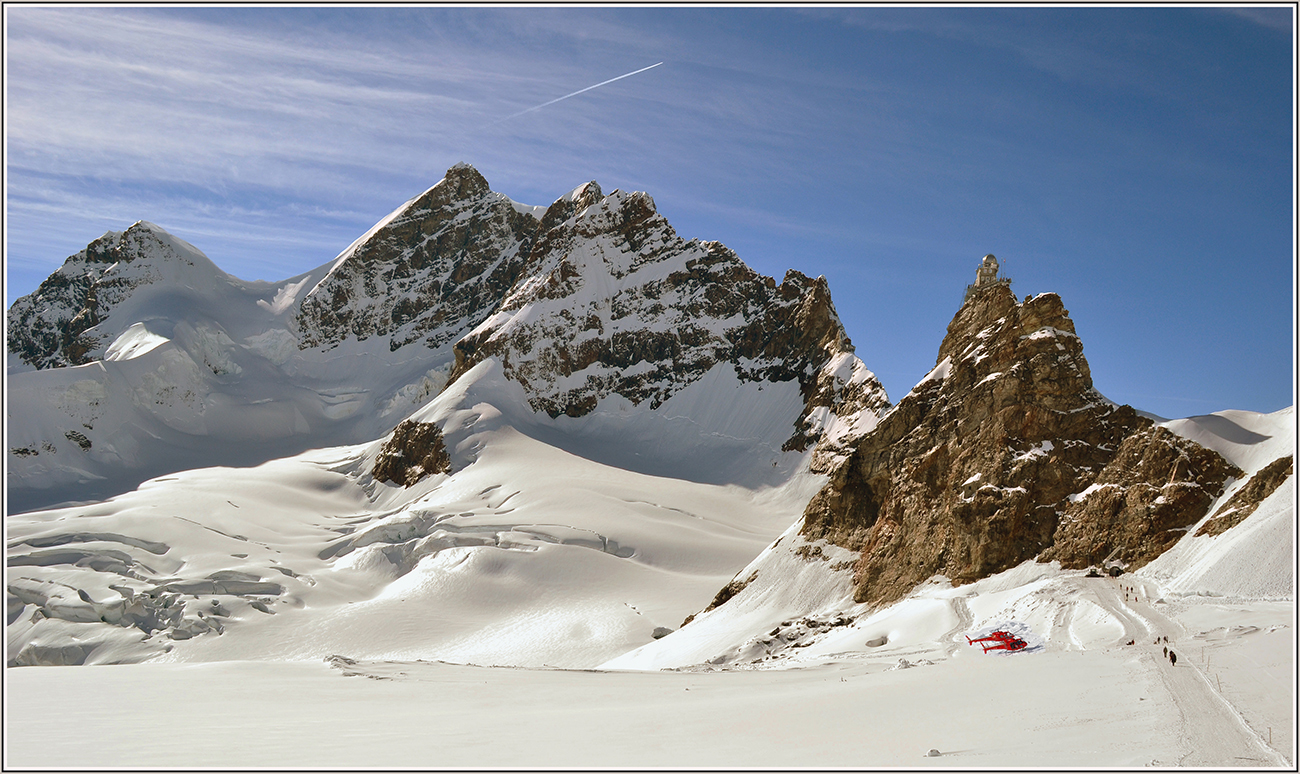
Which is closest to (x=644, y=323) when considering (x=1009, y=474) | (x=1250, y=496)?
(x=1009, y=474)

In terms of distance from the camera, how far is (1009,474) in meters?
34.9

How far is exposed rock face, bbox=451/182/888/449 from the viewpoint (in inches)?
4535

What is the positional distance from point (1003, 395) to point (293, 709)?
29799mm

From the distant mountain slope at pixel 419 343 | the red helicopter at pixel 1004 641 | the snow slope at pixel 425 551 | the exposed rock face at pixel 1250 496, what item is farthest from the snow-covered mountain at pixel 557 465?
the red helicopter at pixel 1004 641

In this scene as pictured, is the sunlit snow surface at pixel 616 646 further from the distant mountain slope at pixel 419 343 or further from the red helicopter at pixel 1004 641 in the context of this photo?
the distant mountain slope at pixel 419 343

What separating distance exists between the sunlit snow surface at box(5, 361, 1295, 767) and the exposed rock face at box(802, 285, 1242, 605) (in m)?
1.32

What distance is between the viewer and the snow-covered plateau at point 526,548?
13.8 m

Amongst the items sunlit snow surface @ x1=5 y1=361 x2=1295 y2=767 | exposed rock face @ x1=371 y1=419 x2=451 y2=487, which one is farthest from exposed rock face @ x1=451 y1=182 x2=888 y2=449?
sunlit snow surface @ x1=5 y1=361 x2=1295 y2=767

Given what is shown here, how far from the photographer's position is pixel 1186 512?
30.0 m

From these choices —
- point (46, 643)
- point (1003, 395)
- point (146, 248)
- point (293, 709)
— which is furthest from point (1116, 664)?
point (146, 248)

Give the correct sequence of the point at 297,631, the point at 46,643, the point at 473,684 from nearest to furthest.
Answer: the point at 473,684 < the point at 46,643 < the point at 297,631

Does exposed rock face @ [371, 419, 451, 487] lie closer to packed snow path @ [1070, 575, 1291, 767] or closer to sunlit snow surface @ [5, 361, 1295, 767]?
sunlit snow surface @ [5, 361, 1295, 767]

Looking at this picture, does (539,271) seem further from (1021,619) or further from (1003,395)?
(1021,619)

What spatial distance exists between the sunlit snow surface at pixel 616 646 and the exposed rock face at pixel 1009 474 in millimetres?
1324
